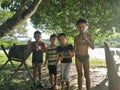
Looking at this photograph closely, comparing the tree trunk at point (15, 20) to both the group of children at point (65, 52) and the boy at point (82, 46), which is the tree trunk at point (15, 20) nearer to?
the group of children at point (65, 52)

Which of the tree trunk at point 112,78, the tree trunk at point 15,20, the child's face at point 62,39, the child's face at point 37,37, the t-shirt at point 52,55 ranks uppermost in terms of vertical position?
the tree trunk at point 15,20

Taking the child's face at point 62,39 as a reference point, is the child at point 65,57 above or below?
below

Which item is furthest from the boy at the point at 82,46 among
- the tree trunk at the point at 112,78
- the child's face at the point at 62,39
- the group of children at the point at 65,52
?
the tree trunk at the point at 112,78

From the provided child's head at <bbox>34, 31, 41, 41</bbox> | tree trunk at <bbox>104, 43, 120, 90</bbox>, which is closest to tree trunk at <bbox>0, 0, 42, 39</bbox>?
child's head at <bbox>34, 31, 41, 41</bbox>

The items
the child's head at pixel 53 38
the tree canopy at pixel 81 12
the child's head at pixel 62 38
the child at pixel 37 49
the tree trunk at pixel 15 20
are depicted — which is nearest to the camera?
the child's head at pixel 62 38

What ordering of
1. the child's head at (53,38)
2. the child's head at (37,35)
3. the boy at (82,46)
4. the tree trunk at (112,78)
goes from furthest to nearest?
the child's head at (37,35) < the child's head at (53,38) < the boy at (82,46) < the tree trunk at (112,78)

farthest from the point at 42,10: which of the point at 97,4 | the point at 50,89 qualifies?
the point at 50,89

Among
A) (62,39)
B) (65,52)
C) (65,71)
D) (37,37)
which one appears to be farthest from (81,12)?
(65,71)

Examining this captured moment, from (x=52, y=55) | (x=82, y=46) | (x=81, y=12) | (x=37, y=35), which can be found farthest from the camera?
(x=81, y=12)

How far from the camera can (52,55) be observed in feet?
30.7

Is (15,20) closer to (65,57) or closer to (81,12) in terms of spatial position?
(65,57)

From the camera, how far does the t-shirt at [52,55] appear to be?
934cm

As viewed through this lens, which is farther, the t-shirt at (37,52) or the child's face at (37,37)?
the t-shirt at (37,52)

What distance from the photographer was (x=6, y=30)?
912cm
